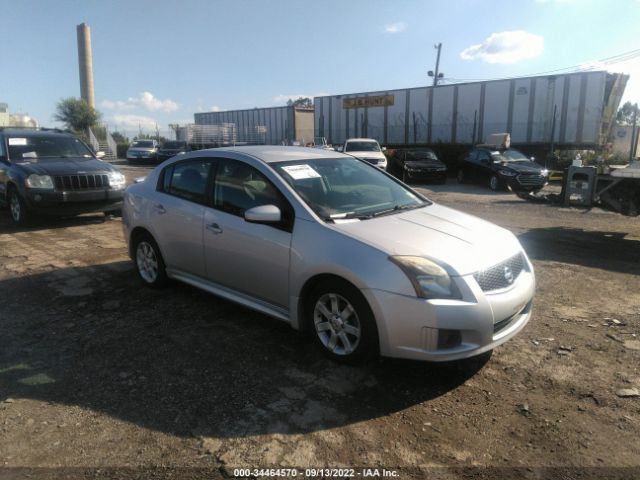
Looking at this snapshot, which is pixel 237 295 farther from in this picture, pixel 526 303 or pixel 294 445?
pixel 526 303

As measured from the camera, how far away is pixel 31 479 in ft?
8.41

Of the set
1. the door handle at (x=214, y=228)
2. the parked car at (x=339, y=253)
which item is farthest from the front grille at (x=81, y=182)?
the door handle at (x=214, y=228)

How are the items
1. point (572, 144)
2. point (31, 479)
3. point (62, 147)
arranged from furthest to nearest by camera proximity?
point (572, 144)
point (62, 147)
point (31, 479)

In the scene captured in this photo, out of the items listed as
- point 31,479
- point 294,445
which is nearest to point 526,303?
point 294,445

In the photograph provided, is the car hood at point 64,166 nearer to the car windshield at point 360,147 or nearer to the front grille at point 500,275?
the front grille at point 500,275

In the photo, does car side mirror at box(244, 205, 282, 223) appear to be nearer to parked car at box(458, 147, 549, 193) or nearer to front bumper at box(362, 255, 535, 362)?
front bumper at box(362, 255, 535, 362)

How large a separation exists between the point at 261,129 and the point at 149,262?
3663cm

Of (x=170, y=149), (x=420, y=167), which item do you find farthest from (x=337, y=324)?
(x=170, y=149)

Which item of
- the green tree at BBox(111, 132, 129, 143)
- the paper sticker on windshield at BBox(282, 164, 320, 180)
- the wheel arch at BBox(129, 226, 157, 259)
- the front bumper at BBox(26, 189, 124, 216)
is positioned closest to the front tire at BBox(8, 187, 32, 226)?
the front bumper at BBox(26, 189, 124, 216)

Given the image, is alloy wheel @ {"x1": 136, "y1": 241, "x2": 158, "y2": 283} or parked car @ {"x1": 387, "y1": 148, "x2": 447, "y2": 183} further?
parked car @ {"x1": 387, "y1": 148, "x2": 447, "y2": 183}

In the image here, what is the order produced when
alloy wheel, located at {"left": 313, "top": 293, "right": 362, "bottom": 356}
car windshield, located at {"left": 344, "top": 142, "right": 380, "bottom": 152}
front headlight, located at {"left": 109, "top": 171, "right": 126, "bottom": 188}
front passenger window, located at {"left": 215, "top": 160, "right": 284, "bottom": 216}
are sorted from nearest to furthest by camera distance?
alloy wheel, located at {"left": 313, "top": 293, "right": 362, "bottom": 356} → front passenger window, located at {"left": 215, "top": 160, "right": 284, "bottom": 216} → front headlight, located at {"left": 109, "top": 171, "right": 126, "bottom": 188} → car windshield, located at {"left": 344, "top": 142, "right": 380, "bottom": 152}

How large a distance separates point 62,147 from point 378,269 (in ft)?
30.9

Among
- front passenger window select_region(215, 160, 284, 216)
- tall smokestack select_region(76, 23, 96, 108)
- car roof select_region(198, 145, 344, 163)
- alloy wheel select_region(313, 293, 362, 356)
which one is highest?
tall smokestack select_region(76, 23, 96, 108)

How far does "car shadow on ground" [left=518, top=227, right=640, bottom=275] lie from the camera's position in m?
6.81
